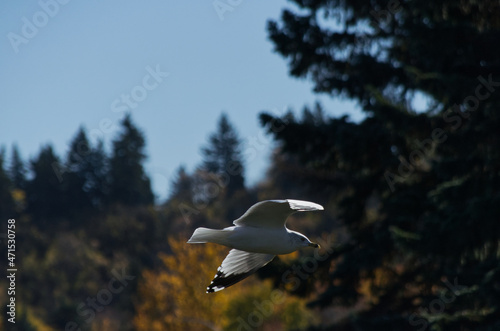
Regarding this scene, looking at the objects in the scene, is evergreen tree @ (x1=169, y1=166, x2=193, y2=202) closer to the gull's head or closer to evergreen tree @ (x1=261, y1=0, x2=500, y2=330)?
evergreen tree @ (x1=261, y1=0, x2=500, y2=330)

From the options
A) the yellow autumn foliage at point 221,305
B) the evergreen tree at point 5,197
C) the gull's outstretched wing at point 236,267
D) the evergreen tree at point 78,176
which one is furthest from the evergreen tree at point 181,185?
the gull's outstretched wing at point 236,267

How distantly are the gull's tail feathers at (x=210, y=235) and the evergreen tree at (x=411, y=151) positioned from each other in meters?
4.20

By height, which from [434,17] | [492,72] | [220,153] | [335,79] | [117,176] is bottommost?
[492,72]

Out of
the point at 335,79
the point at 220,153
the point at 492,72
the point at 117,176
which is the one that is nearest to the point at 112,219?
the point at 117,176

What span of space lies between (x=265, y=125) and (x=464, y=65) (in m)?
2.71

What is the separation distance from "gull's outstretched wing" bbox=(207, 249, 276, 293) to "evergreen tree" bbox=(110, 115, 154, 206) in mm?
47223

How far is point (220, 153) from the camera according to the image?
6406 cm

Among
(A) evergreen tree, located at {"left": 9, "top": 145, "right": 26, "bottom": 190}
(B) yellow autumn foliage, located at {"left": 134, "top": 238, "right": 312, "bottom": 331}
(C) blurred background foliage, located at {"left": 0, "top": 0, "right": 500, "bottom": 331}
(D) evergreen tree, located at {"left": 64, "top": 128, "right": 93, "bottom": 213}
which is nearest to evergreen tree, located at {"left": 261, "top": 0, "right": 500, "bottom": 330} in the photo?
(C) blurred background foliage, located at {"left": 0, "top": 0, "right": 500, "bottom": 331}

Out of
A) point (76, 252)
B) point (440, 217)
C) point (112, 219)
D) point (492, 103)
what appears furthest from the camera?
point (112, 219)

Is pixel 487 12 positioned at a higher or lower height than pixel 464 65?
higher

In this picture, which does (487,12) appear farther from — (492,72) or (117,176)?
(117,176)

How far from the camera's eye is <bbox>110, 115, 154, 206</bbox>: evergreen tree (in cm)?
5281

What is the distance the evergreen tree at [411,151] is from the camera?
883 centimetres

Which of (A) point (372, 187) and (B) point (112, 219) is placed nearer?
(A) point (372, 187)
